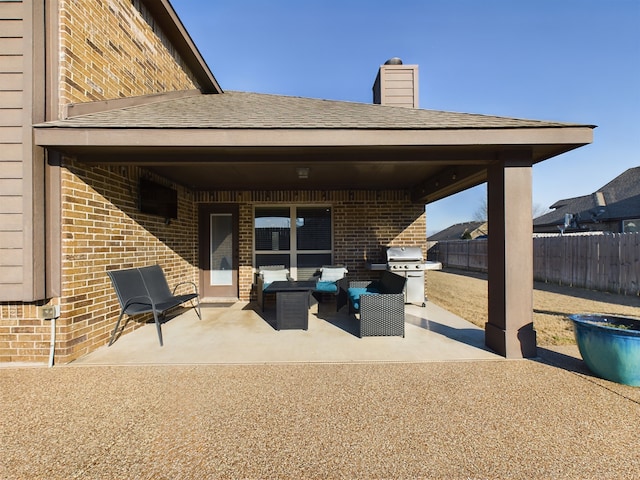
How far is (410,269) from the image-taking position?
19.8ft

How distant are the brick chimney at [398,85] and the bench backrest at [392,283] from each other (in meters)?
4.49

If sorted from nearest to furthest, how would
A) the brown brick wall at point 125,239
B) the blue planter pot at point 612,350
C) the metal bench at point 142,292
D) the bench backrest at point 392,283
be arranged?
the blue planter pot at point 612,350
the brown brick wall at point 125,239
the metal bench at point 142,292
the bench backrest at point 392,283

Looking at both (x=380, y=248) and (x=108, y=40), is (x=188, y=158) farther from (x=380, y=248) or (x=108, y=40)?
(x=380, y=248)

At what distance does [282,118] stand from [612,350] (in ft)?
14.1

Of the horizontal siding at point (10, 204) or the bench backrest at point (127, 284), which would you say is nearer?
the horizontal siding at point (10, 204)

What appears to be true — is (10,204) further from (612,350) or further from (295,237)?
(612,350)

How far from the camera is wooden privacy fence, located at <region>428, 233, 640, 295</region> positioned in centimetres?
788

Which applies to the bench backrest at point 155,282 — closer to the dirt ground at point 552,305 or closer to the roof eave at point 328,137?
the roof eave at point 328,137

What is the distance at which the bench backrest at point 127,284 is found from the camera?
3857 mm

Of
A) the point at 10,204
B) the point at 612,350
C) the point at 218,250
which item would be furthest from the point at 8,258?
the point at 612,350

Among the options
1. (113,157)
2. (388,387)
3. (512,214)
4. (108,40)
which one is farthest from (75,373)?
(512,214)

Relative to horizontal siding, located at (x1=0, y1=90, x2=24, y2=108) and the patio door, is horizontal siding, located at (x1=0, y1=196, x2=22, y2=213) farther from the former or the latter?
the patio door

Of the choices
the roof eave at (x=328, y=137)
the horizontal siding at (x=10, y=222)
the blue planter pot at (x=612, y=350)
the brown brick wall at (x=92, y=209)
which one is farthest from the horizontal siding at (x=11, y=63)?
the blue planter pot at (x=612, y=350)

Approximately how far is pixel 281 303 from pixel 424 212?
4.14 metres
